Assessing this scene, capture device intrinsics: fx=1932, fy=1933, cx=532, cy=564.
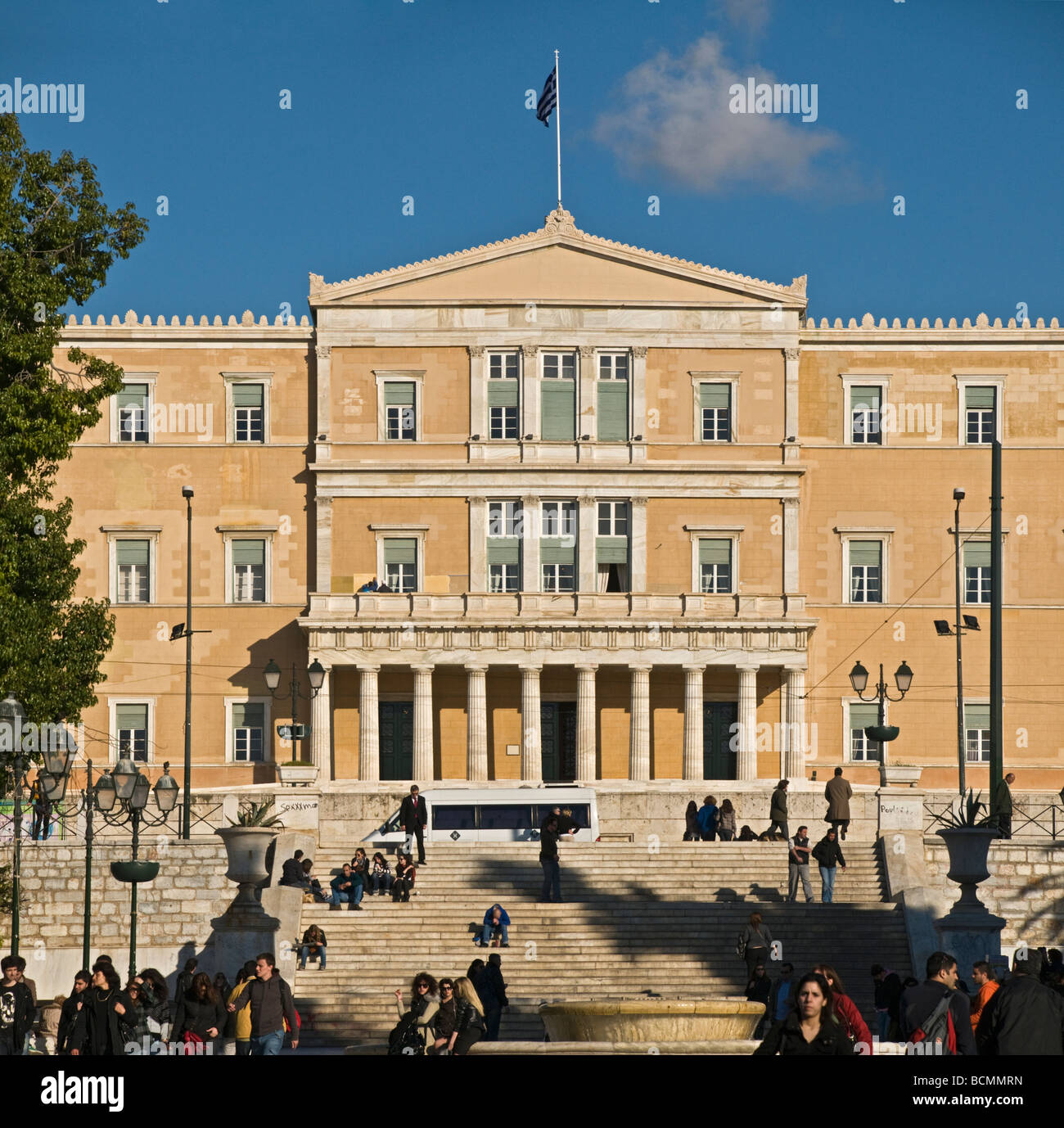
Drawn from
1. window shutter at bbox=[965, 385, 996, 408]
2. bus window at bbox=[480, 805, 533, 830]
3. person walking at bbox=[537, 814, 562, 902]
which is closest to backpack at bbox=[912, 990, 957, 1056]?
person walking at bbox=[537, 814, 562, 902]

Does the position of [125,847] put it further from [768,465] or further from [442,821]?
[768,465]

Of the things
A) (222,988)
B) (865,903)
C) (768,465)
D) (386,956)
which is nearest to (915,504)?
(768,465)

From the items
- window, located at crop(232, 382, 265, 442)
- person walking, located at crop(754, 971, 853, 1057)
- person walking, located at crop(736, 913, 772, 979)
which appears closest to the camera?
person walking, located at crop(754, 971, 853, 1057)

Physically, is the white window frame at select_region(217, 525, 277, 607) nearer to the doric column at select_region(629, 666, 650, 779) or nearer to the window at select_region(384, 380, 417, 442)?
the window at select_region(384, 380, 417, 442)

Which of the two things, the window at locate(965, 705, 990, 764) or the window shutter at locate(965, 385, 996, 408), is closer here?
the window at locate(965, 705, 990, 764)

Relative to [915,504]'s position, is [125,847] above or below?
below

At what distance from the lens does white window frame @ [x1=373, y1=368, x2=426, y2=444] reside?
54.2m

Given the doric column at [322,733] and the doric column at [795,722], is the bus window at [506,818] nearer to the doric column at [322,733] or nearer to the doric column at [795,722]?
the doric column at [322,733]

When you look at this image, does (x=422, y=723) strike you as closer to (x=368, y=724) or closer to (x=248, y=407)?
(x=368, y=724)

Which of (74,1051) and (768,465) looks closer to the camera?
(74,1051)

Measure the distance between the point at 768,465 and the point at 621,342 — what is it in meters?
5.37

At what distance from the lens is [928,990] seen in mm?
17031

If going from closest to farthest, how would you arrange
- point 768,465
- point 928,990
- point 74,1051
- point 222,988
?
1. point 928,990
2. point 74,1051
3. point 222,988
4. point 768,465

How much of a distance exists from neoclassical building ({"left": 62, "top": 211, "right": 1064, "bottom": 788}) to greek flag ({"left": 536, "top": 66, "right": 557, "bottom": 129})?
288 centimetres
